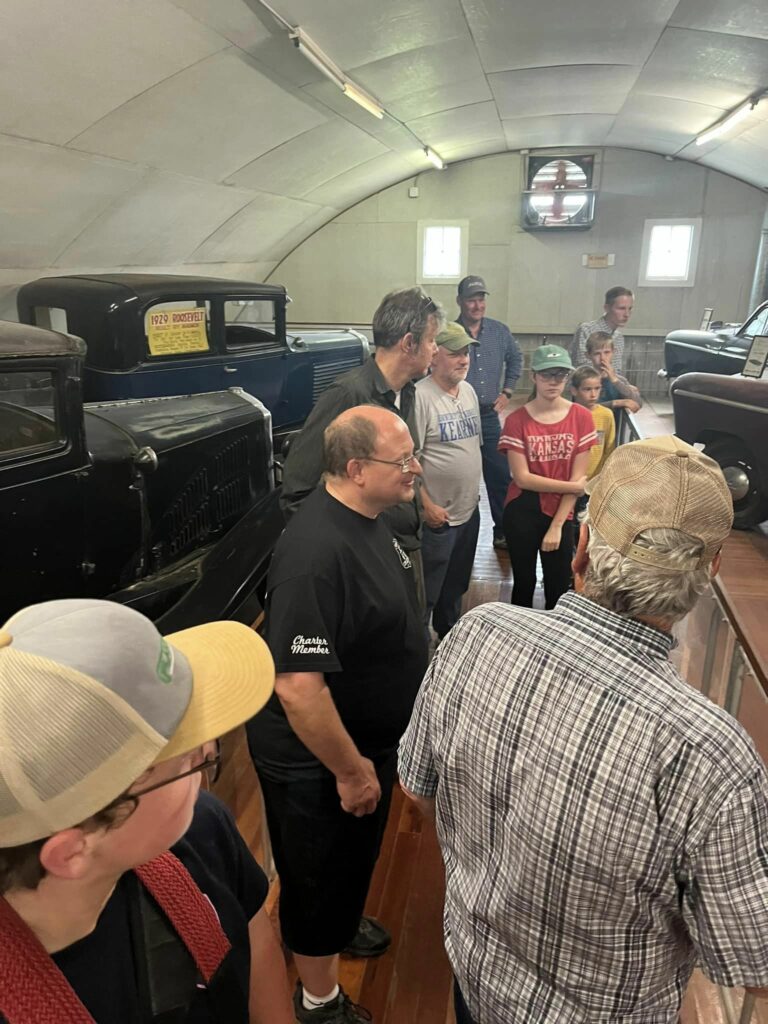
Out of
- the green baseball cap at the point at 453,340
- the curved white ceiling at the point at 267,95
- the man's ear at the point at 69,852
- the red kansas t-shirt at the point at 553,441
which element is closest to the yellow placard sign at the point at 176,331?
the curved white ceiling at the point at 267,95

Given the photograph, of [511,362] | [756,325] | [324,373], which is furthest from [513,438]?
[756,325]

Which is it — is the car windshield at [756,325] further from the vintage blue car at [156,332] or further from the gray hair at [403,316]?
the gray hair at [403,316]

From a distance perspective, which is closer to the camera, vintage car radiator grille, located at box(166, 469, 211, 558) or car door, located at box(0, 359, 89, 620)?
car door, located at box(0, 359, 89, 620)

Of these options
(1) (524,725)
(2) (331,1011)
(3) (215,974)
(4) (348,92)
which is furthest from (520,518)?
(4) (348,92)

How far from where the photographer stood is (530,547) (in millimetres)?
3430

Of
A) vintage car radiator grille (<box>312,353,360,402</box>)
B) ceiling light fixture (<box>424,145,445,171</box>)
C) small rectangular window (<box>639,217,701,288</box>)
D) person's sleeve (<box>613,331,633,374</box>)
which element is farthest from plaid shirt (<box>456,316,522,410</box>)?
small rectangular window (<box>639,217,701,288</box>)

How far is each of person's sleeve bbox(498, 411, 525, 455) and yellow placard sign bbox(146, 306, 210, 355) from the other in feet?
7.08

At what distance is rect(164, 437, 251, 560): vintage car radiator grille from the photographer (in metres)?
3.54

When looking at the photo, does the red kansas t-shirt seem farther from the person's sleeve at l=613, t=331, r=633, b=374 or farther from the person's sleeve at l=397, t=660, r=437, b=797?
the person's sleeve at l=613, t=331, r=633, b=374

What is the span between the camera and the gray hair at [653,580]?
3.52ft

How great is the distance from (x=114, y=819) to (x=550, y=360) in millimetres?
2949

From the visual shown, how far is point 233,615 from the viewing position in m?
3.13

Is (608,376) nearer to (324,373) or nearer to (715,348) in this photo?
(715,348)

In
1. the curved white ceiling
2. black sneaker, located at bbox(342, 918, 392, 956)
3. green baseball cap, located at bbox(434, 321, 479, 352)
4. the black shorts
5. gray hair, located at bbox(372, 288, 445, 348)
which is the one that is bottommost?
black sneaker, located at bbox(342, 918, 392, 956)
